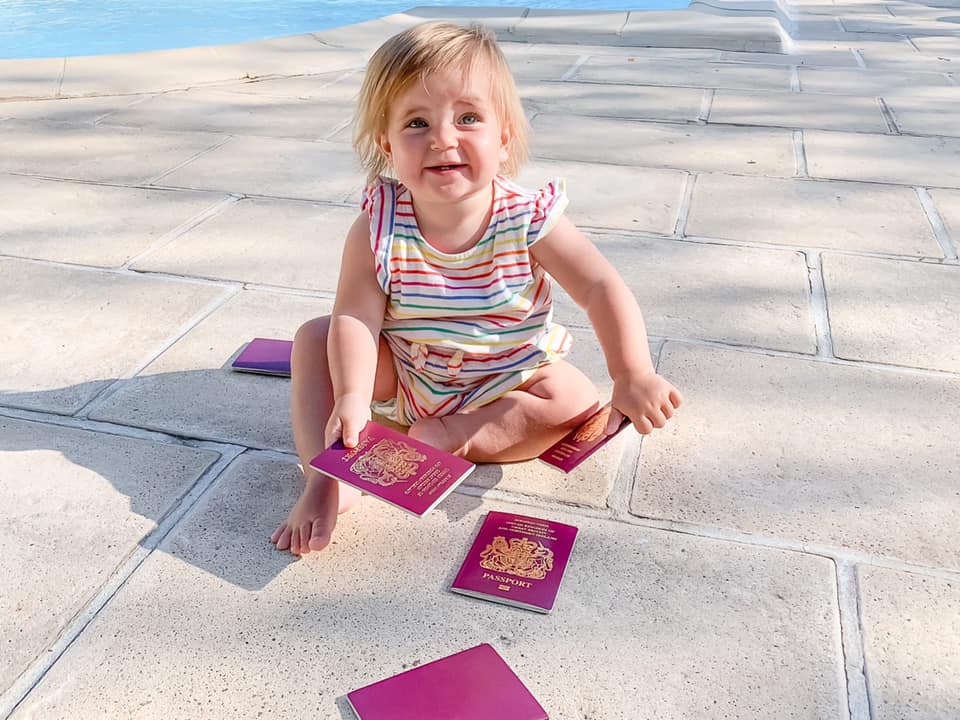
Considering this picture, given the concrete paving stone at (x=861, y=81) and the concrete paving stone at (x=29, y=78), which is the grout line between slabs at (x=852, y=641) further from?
the concrete paving stone at (x=29, y=78)

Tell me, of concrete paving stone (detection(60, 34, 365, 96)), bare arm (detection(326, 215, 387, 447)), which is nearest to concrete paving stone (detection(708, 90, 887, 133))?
concrete paving stone (detection(60, 34, 365, 96))

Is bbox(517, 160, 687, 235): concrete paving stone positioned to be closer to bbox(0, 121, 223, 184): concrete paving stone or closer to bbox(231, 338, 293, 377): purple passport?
bbox(231, 338, 293, 377): purple passport

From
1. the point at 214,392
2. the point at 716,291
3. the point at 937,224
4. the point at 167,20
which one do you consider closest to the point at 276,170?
the point at 214,392

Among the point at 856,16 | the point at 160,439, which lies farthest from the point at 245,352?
the point at 856,16

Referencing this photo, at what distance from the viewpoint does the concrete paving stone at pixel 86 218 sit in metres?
3.20

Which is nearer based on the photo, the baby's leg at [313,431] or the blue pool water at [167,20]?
the baby's leg at [313,431]

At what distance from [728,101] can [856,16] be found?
4279 mm

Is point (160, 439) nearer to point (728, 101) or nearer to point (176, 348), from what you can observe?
point (176, 348)

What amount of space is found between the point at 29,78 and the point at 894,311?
15.5 ft

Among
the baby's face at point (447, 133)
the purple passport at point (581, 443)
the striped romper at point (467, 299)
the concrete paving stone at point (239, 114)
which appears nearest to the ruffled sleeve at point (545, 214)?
the striped romper at point (467, 299)

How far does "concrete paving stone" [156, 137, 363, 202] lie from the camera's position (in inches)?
149

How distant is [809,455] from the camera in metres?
2.14

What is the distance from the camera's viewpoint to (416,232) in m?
1.99

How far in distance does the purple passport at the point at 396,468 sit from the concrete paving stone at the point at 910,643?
0.77 meters
